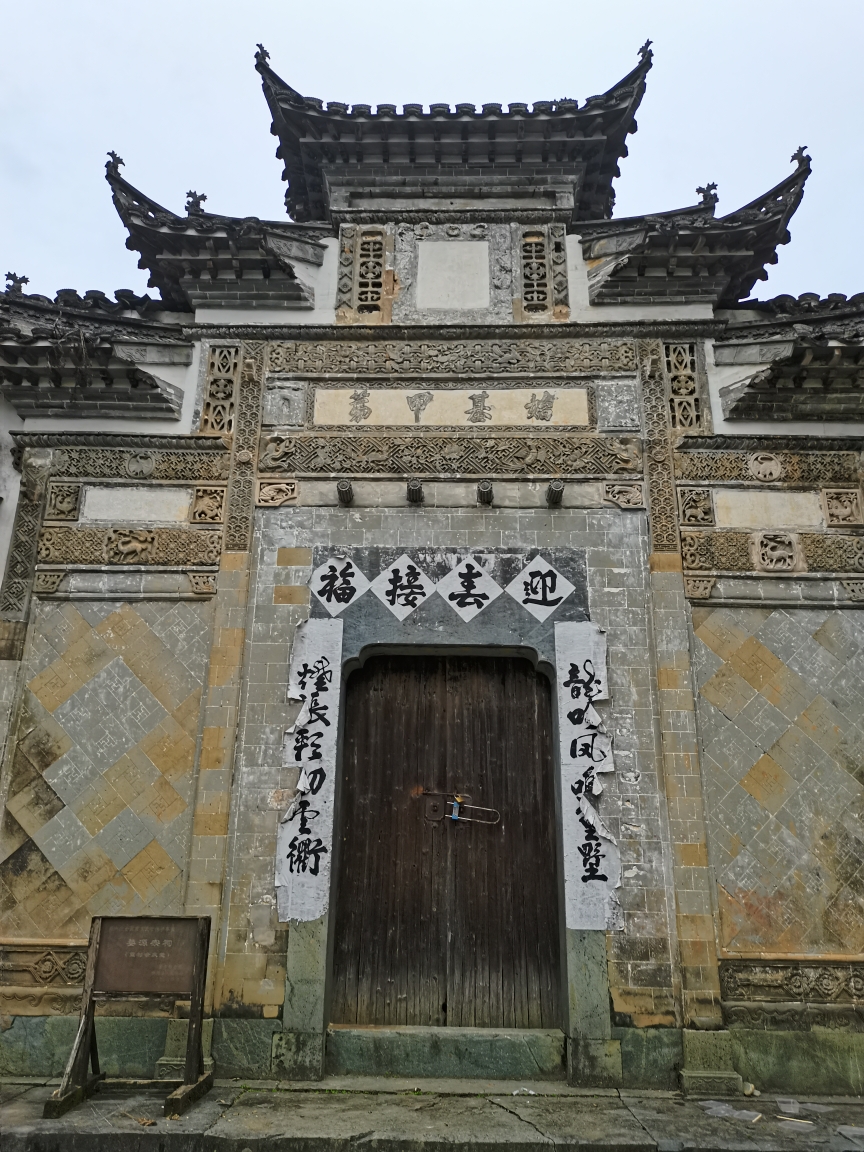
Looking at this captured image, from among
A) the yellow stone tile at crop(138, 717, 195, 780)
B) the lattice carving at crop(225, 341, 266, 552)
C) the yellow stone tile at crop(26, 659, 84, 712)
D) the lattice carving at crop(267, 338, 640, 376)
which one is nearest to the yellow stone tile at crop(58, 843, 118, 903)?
the yellow stone tile at crop(138, 717, 195, 780)

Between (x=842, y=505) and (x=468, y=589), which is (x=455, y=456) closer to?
(x=468, y=589)

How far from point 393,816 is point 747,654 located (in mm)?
3218

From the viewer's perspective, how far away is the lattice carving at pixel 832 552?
7078 millimetres

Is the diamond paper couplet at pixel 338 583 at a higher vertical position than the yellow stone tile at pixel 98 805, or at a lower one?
higher

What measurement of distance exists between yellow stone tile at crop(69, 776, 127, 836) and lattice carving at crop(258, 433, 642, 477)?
3012 mm

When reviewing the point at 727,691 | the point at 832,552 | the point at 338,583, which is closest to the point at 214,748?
the point at 338,583

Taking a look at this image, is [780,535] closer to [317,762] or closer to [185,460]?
[317,762]

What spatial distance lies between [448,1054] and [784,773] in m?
3.34

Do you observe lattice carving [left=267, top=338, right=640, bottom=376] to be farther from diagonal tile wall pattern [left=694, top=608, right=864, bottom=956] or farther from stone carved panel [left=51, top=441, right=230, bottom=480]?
diagonal tile wall pattern [left=694, top=608, right=864, bottom=956]

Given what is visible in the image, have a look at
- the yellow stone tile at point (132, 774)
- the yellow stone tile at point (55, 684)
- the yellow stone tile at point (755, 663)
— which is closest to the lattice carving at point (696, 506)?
the yellow stone tile at point (755, 663)

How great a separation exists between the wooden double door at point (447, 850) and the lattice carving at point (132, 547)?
5.83ft

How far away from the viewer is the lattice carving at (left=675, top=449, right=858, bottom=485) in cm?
736

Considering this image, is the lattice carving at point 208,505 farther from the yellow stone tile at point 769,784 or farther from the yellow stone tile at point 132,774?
the yellow stone tile at point 769,784

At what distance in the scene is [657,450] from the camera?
741 cm
